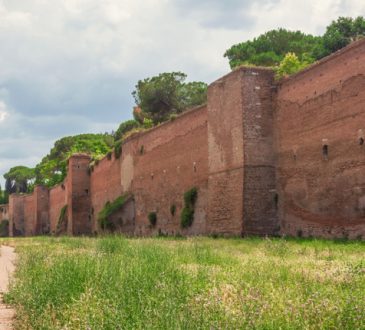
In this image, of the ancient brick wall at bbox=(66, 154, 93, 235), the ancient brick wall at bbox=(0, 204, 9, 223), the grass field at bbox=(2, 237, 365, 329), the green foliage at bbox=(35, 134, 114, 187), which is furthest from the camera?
the ancient brick wall at bbox=(0, 204, 9, 223)

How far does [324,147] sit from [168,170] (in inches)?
404

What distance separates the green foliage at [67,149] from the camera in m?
62.6

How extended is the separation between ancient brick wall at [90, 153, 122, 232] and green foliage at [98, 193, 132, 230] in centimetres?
95

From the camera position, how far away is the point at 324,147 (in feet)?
51.5

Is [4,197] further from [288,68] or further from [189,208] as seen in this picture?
[288,68]

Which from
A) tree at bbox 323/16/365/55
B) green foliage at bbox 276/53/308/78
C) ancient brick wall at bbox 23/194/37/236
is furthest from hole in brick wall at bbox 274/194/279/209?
ancient brick wall at bbox 23/194/37/236

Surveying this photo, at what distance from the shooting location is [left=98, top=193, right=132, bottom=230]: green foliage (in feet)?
98.7

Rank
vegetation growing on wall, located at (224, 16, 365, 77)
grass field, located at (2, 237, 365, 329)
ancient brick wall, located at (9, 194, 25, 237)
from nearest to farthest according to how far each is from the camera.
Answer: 1. grass field, located at (2, 237, 365, 329)
2. vegetation growing on wall, located at (224, 16, 365, 77)
3. ancient brick wall, located at (9, 194, 25, 237)

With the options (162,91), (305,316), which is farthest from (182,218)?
(162,91)

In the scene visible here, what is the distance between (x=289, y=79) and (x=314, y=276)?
11502mm

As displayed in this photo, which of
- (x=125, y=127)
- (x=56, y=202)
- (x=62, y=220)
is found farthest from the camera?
(x=125, y=127)

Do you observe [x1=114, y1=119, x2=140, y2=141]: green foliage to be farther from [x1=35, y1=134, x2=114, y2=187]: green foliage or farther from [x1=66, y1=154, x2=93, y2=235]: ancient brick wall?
[x1=66, y1=154, x2=93, y2=235]: ancient brick wall

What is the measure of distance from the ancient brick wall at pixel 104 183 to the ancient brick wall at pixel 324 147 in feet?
52.2

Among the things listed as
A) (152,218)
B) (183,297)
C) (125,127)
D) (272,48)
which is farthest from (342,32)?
(183,297)
